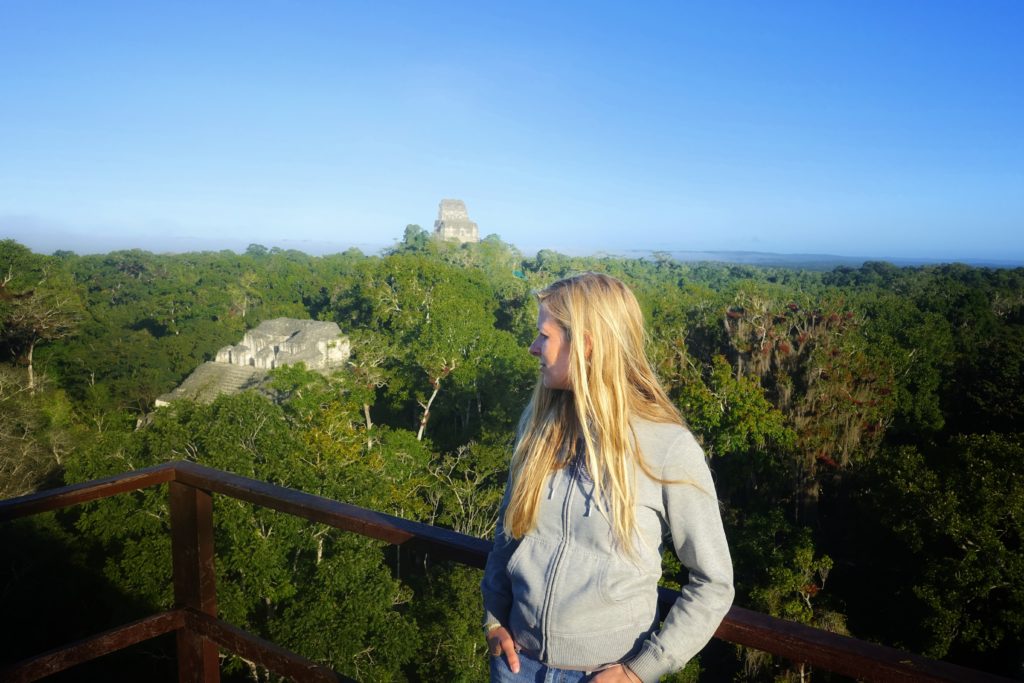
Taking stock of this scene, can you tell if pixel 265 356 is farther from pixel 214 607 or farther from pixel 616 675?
pixel 616 675

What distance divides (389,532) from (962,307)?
34849 millimetres

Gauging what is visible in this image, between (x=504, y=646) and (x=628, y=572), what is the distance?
0.33m

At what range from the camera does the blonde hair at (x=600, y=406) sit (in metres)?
1.35

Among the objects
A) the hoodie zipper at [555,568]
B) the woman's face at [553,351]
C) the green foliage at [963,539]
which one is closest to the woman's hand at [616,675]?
the hoodie zipper at [555,568]

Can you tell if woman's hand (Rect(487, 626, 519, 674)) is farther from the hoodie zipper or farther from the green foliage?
the green foliage

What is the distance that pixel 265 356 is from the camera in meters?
31.7

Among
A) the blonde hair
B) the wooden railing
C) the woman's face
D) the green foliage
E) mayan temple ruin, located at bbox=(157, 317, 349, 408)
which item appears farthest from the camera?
mayan temple ruin, located at bbox=(157, 317, 349, 408)

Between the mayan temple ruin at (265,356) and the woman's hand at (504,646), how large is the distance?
90.1 feet

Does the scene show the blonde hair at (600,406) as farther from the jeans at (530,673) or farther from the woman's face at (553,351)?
the jeans at (530,673)

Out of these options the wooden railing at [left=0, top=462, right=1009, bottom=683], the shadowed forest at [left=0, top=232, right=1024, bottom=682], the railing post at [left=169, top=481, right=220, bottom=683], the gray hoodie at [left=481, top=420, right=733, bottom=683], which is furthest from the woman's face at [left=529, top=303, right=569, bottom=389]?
the shadowed forest at [left=0, top=232, right=1024, bottom=682]

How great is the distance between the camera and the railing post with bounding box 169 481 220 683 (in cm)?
207

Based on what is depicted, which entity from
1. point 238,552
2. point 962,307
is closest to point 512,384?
point 238,552

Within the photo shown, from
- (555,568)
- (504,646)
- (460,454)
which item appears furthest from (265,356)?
(555,568)

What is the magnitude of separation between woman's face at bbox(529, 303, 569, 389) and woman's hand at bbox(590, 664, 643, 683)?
0.57 m
